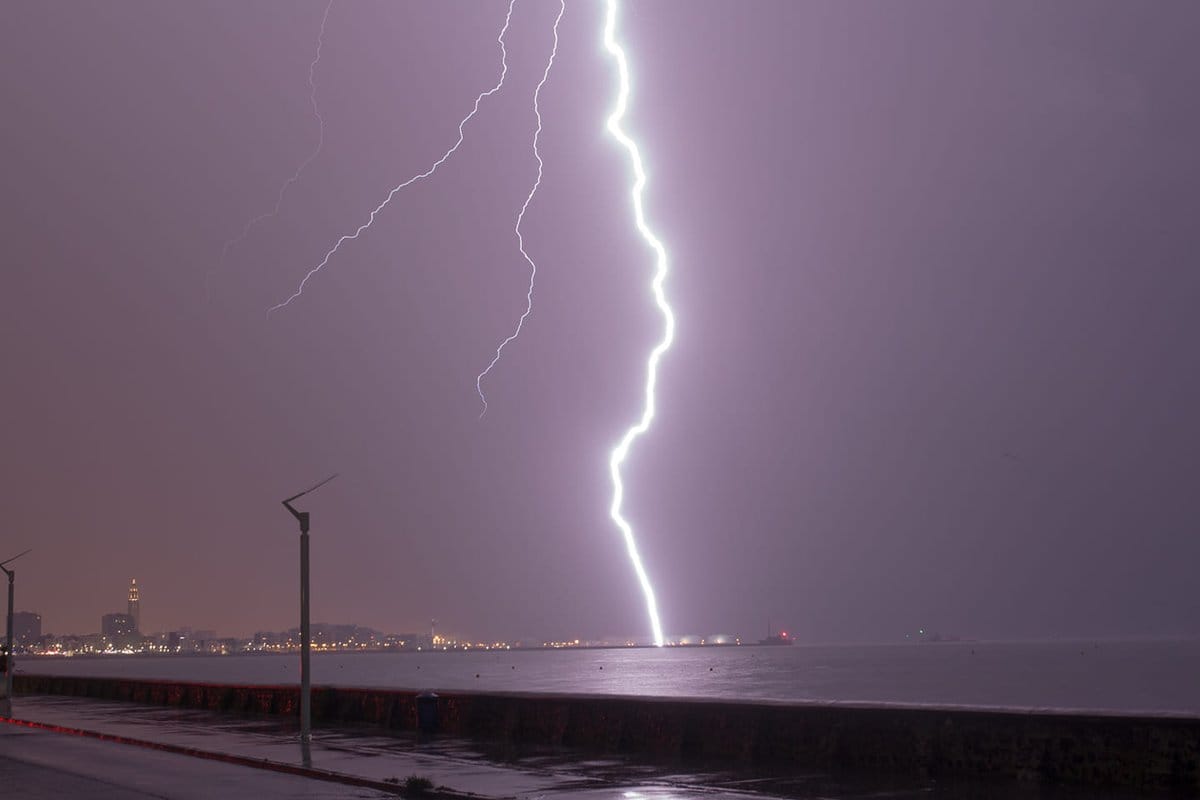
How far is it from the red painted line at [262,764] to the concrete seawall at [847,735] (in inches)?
150

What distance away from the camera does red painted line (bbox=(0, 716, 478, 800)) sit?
14.8 m

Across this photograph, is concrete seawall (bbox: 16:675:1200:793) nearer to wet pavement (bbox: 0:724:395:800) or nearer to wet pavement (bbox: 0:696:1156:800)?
wet pavement (bbox: 0:696:1156:800)

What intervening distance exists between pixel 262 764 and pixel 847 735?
8192 millimetres

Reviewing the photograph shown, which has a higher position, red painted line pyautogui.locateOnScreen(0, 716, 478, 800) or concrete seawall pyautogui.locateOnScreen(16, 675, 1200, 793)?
concrete seawall pyautogui.locateOnScreen(16, 675, 1200, 793)

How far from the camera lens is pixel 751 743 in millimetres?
16422

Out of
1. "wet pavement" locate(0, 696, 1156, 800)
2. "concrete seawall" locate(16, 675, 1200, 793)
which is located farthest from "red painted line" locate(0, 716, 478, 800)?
"concrete seawall" locate(16, 675, 1200, 793)

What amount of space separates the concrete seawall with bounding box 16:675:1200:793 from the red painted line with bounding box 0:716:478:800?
3818mm

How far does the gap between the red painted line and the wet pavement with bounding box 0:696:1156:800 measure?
0.47 feet

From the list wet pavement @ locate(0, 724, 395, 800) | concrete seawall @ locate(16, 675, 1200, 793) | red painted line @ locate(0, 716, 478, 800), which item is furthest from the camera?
red painted line @ locate(0, 716, 478, 800)

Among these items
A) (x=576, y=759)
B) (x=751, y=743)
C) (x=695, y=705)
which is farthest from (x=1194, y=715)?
(x=576, y=759)

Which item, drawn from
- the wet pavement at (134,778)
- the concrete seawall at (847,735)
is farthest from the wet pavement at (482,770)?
the concrete seawall at (847,735)

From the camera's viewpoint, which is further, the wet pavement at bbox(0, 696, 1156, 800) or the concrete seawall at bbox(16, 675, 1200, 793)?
the wet pavement at bbox(0, 696, 1156, 800)

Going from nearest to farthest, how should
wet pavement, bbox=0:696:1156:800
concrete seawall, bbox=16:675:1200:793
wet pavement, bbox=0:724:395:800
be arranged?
1. concrete seawall, bbox=16:675:1200:793
2. wet pavement, bbox=0:696:1156:800
3. wet pavement, bbox=0:724:395:800

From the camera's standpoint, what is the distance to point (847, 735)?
1524 centimetres
